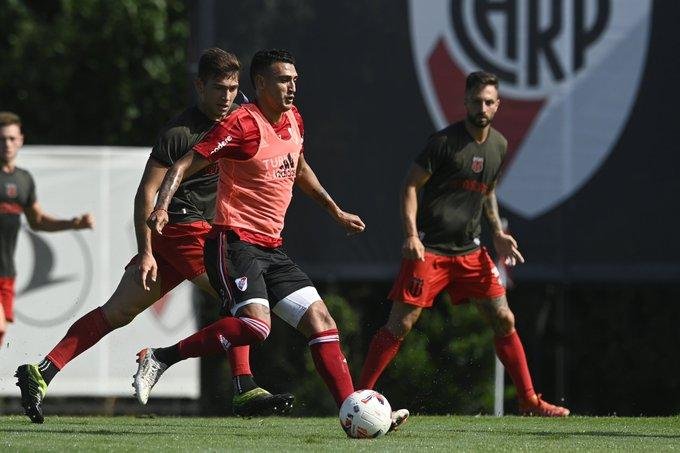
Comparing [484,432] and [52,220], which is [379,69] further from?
[484,432]

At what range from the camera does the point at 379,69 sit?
526 inches

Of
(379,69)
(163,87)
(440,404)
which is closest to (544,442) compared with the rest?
(440,404)

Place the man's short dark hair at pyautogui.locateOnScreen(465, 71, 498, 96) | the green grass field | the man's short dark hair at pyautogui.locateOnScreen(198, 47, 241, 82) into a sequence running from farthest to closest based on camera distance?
the man's short dark hair at pyautogui.locateOnScreen(465, 71, 498, 96) < the man's short dark hair at pyautogui.locateOnScreen(198, 47, 241, 82) < the green grass field

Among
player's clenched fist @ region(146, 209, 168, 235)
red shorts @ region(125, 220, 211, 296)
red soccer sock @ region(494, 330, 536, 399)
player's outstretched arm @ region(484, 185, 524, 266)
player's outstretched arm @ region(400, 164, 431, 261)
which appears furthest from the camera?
red soccer sock @ region(494, 330, 536, 399)

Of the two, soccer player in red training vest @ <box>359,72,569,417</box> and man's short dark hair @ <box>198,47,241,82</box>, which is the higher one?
man's short dark hair @ <box>198,47,241,82</box>

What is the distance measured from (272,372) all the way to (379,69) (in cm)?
262

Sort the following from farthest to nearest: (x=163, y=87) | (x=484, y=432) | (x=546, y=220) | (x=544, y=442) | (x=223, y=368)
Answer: (x=163, y=87)
(x=223, y=368)
(x=546, y=220)
(x=484, y=432)
(x=544, y=442)

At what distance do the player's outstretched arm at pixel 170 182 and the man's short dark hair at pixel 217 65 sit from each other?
966mm

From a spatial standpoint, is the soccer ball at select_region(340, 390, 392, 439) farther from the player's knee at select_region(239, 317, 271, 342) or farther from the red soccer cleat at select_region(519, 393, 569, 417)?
the red soccer cleat at select_region(519, 393, 569, 417)

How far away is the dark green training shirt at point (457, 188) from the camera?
35.2ft

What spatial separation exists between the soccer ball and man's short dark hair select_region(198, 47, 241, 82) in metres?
2.16

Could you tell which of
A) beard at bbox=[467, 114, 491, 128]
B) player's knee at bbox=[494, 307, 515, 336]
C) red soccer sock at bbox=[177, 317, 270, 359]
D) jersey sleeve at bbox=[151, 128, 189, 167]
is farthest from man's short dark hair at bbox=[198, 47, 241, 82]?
player's knee at bbox=[494, 307, 515, 336]

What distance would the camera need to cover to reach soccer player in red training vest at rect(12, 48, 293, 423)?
9297 millimetres

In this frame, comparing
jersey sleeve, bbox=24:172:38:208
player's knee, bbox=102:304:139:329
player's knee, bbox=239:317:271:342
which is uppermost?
jersey sleeve, bbox=24:172:38:208
